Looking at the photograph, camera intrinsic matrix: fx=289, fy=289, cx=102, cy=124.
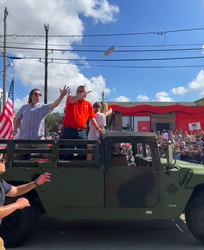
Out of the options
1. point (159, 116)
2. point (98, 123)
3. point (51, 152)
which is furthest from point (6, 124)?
point (159, 116)

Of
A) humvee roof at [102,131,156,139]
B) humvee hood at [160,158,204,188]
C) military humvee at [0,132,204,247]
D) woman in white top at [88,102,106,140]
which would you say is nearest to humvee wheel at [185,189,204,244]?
military humvee at [0,132,204,247]

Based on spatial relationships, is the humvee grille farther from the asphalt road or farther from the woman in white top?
the woman in white top

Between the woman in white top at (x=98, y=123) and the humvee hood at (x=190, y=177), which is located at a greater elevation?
the woman in white top at (x=98, y=123)

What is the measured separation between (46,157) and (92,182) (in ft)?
2.89

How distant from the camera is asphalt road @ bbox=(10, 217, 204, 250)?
4508 mm

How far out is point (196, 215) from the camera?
14.4 feet

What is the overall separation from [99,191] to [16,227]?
1350 millimetres

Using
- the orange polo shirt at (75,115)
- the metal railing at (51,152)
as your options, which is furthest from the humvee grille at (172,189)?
the orange polo shirt at (75,115)

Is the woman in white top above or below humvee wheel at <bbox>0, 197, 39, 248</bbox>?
above

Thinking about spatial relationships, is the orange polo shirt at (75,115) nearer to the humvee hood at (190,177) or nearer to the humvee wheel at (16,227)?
the humvee wheel at (16,227)

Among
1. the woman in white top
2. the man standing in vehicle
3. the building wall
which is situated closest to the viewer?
the man standing in vehicle

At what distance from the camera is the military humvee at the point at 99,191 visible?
4.36 metres

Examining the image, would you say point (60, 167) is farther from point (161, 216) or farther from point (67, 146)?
point (161, 216)

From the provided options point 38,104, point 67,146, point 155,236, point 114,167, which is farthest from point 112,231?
point 38,104
